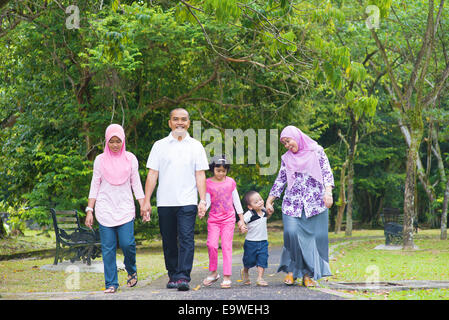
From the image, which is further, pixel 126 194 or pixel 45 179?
pixel 45 179

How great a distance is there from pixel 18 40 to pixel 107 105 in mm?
3216

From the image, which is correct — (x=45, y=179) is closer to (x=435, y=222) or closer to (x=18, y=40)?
(x=18, y=40)

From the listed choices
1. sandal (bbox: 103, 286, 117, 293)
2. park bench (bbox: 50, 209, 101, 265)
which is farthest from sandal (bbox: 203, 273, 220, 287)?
park bench (bbox: 50, 209, 101, 265)

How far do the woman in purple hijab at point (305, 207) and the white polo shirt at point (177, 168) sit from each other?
1.15 meters

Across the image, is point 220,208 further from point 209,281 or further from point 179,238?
point 209,281

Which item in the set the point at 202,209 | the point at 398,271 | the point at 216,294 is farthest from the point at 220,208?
the point at 398,271

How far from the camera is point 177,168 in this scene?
776cm

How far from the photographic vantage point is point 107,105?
16.4m

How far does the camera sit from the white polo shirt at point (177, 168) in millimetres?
7695

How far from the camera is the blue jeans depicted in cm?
750

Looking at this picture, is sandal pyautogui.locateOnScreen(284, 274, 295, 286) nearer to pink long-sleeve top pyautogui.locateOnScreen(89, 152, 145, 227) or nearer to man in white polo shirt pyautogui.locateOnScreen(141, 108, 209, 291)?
man in white polo shirt pyautogui.locateOnScreen(141, 108, 209, 291)

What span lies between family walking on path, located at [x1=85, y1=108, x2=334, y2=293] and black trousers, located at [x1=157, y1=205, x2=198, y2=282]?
0.01 meters

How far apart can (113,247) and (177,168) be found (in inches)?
48.1

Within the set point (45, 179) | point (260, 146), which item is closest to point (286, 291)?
point (45, 179)
